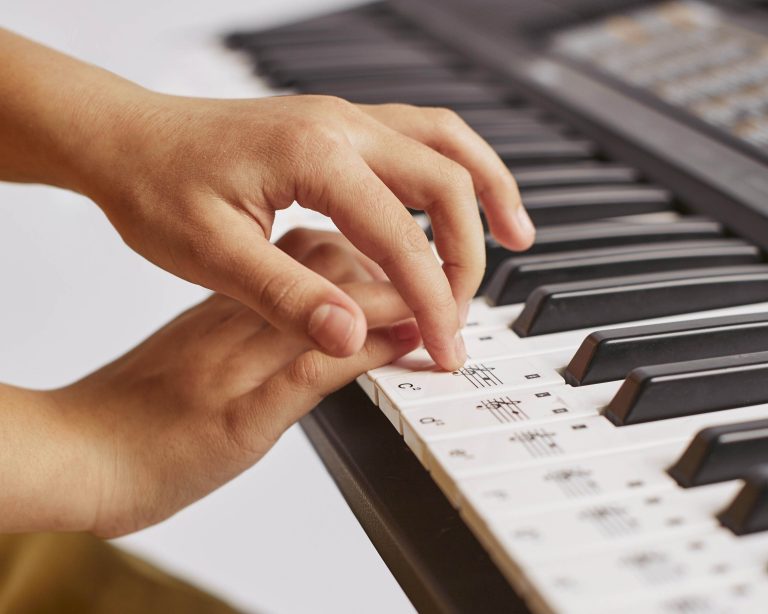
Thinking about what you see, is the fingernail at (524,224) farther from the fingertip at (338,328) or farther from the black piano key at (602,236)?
the fingertip at (338,328)

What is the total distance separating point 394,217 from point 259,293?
0.12 m

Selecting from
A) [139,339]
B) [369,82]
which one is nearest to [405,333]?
[369,82]

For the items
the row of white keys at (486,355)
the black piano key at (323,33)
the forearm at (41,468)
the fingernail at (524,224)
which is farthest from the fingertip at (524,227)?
the black piano key at (323,33)

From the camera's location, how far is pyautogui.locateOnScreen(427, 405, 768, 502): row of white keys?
629 mm

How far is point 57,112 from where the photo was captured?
0.94 metres

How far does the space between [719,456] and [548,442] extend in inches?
4.4

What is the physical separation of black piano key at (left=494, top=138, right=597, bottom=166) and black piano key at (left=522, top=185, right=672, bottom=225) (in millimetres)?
102

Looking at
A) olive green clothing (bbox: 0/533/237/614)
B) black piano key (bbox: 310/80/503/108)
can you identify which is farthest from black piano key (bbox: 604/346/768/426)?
black piano key (bbox: 310/80/503/108)

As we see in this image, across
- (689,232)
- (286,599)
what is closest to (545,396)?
Result: (689,232)

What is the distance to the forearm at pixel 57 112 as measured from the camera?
0.91m

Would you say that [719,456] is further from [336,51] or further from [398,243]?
[336,51]

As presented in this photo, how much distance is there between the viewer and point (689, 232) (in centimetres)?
103

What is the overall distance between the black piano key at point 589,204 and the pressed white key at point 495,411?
1.25 feet

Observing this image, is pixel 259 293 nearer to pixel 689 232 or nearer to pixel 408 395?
pixel 408 395
